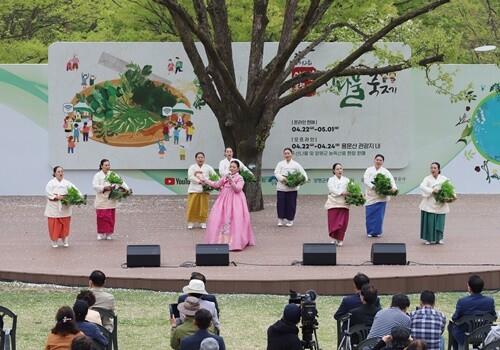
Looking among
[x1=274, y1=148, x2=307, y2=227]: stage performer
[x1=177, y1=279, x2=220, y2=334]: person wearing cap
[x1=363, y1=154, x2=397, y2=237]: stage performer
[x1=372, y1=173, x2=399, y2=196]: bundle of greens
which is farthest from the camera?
[x1=274, y1=148, x2=307, y2=227]: stage performer

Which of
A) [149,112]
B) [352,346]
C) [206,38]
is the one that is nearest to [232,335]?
[352,346]

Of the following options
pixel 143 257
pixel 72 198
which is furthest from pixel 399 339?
pixel 72 198

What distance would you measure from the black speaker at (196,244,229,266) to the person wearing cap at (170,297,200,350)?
6.79m

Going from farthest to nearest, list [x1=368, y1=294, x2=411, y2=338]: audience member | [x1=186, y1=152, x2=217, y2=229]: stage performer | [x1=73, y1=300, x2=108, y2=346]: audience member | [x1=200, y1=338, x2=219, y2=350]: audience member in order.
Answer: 1. [x1=186, y1=152, x2=217, y2=229]: stage performer
2. [x1=368, y1=294, x2=411, y2=338]: audience member
3. [x1=73, y1=300, x2=108, y2=346]: audience member
4. [x1=200, y1=338, x2=219, y2=350]: audience member

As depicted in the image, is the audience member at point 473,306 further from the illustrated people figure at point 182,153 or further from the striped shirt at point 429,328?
the illustrated people figure at point 182,153

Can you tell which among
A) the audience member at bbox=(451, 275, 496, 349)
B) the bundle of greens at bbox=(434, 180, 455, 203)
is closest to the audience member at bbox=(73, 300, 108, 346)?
the audience member at bbox=(451, 275, 496, 349)

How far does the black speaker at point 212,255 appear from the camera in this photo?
18672 mm

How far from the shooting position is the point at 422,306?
38.4 ft

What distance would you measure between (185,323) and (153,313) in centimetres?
483

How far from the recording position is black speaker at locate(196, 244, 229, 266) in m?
18.7

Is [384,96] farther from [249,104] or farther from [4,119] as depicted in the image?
[4,119]

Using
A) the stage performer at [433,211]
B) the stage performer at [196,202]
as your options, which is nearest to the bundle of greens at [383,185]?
the stage performer at [433,211]

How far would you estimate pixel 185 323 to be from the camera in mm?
11164

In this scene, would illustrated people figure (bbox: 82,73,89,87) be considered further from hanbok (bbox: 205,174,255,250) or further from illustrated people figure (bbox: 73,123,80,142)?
hanbok (bbox: 205,174,255,250)
